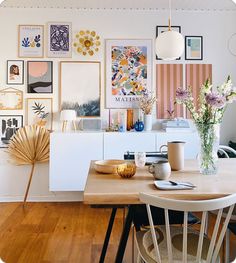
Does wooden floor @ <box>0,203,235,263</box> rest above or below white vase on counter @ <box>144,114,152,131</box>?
below

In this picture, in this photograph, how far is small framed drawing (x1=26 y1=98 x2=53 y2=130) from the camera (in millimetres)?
3709

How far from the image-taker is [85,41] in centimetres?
373

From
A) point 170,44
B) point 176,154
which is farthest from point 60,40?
point 176,154

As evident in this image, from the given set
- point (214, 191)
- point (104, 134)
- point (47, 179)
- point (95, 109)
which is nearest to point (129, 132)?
point (104, 134)

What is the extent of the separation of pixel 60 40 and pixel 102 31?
1.92 feet

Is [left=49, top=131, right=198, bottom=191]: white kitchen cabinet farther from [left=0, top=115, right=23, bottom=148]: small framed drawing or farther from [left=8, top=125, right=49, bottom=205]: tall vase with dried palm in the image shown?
[left=0, top=115, right=23, bottom=148]: small framed drawing

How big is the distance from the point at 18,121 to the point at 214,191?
3026mm

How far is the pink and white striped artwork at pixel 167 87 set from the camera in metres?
3.79

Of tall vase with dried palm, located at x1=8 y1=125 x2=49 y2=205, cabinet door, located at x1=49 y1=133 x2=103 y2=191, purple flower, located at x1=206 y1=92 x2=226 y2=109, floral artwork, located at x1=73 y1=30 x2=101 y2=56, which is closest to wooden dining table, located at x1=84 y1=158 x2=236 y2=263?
purple flower, located at x1=206 y1=92 x2=226 y2=109

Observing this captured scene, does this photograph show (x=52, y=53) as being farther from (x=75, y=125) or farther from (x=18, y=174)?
(x=18, y=174)

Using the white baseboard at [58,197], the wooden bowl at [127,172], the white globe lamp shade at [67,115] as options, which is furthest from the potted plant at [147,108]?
the wooden bowl at [127,172]

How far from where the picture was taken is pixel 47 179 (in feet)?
12.3

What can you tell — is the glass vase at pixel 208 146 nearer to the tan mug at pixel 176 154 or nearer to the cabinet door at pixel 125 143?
the tan mug at pixel 176 154

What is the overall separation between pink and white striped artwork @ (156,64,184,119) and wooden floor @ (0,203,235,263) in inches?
59.5
